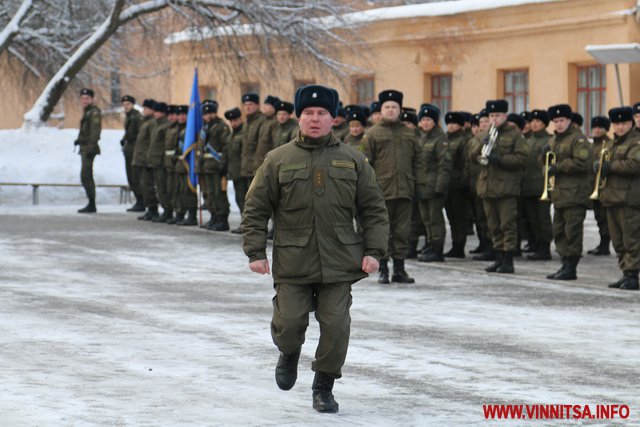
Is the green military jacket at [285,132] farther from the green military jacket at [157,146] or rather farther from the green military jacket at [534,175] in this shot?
the green military jacket at [157,146]

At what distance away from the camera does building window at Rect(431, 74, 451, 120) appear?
33406mm

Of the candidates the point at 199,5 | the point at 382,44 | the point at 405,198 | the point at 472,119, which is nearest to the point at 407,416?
the point at 405,198

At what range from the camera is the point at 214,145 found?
71.6 feet

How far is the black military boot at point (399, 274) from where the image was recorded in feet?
48.4

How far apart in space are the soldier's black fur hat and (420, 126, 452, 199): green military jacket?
30.2ft

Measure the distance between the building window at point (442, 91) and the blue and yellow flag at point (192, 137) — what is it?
11.8 metres

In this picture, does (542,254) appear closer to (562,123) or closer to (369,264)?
(562,123)

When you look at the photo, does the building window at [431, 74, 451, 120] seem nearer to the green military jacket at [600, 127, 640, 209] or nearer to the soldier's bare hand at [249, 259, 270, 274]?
the green military jacket at [600, 127, 640, 209]

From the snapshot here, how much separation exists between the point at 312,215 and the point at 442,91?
25.9 meters

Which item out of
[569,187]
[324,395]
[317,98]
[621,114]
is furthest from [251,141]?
[324,395]

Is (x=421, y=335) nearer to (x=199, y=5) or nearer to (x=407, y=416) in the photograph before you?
(x=407, y=416)

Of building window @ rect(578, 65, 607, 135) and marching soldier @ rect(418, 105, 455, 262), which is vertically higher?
building window @ rect(578, 65, 607, 135)

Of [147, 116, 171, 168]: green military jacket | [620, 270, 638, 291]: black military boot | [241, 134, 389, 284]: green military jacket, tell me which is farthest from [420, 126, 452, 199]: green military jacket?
[241, 134, 389, 284]: green military jacket

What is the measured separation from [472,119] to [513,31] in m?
11.7
